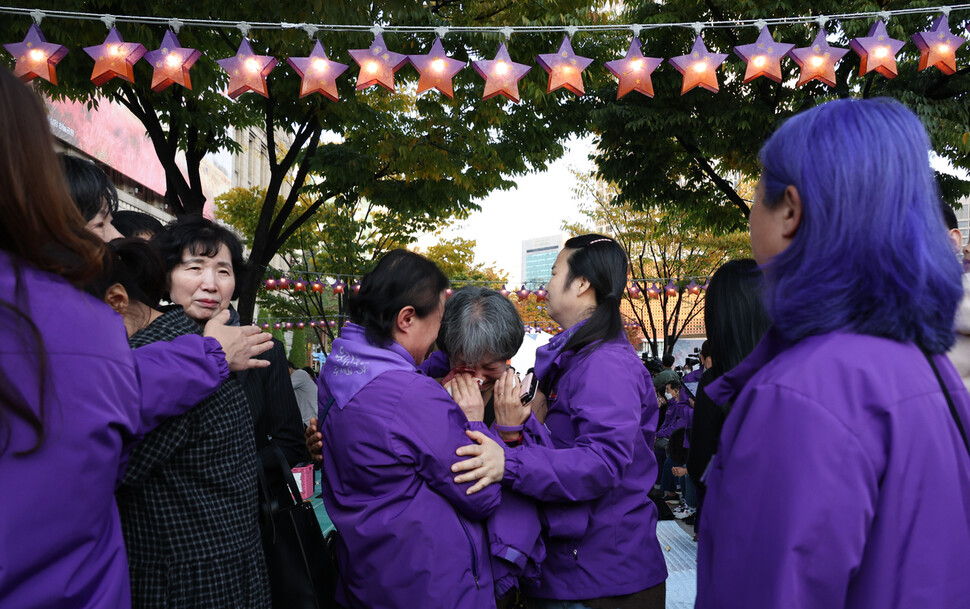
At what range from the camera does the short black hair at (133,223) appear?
244cm

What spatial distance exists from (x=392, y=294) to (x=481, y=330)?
34 centimetres

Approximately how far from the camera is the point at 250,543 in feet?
5.25

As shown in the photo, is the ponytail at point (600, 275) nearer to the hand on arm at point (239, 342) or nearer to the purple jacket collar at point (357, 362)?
the purple jacket collar at point (357, 362)

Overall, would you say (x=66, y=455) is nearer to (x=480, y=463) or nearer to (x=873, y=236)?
(x=480, y=463)

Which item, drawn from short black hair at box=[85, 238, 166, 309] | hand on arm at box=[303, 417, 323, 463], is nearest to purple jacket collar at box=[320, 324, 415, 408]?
hand on arm at box=[303, 417, 323, 463]

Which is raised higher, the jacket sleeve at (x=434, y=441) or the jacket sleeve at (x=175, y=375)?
the jacket sleeve at (x=175, y=375)

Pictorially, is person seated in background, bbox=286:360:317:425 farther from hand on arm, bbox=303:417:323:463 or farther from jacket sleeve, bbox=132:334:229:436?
jacket sleeve, bbox=132:334:229:436

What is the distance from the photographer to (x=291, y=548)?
1.95 metres

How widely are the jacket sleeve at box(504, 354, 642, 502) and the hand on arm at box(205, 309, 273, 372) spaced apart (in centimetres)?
77

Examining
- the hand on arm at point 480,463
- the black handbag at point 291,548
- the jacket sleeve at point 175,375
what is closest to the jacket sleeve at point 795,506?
the hand on arm at point 480,463

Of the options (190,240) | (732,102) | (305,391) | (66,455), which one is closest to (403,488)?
(66,455)

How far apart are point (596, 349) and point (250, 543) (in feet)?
3.91

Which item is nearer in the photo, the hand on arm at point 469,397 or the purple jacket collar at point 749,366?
the purple jacket collar at point 749,366

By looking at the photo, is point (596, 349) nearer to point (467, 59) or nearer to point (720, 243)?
point (467, 59)
